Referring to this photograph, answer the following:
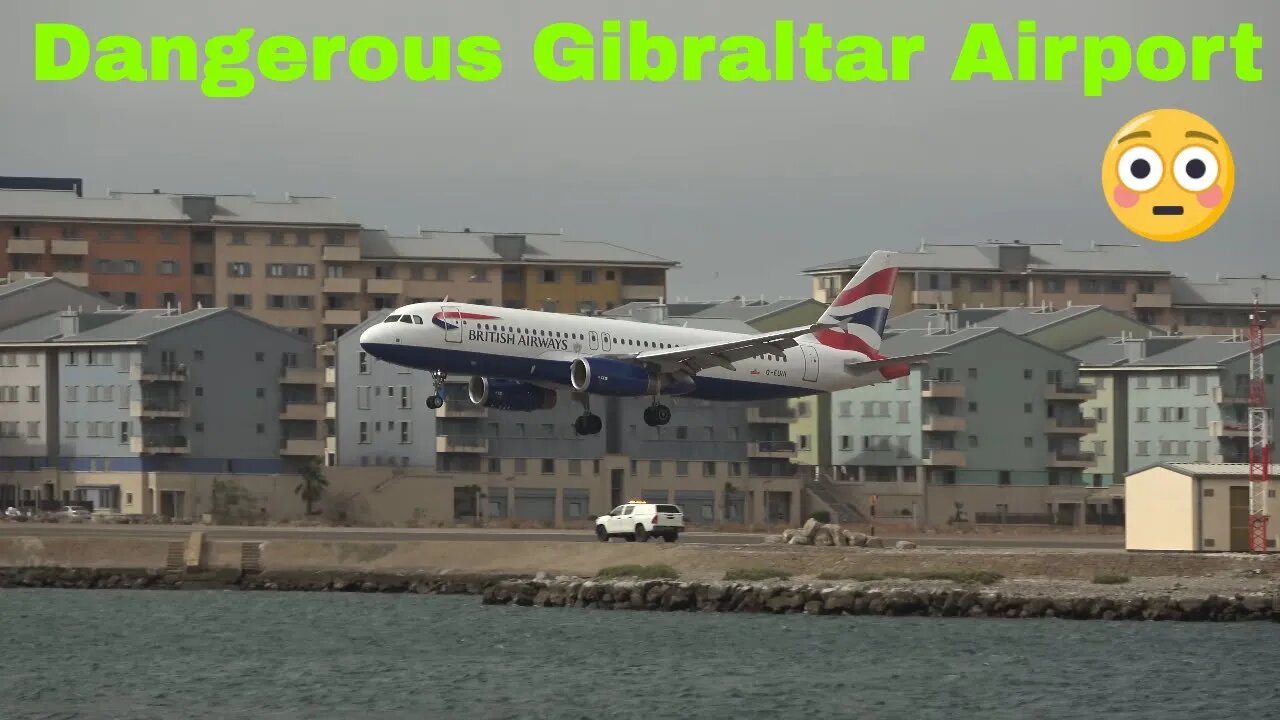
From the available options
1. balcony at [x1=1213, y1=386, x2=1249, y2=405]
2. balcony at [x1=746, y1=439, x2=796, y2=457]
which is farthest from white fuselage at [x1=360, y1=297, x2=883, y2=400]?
balcony at [x1=1213, y1=386, x2=1249, y2=405]

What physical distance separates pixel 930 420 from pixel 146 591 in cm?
8339

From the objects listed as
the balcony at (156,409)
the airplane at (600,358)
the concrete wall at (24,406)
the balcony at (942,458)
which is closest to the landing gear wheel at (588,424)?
the airplane at (600,358)

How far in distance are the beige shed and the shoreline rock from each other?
22.8ft

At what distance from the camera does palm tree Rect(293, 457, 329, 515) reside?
160 m

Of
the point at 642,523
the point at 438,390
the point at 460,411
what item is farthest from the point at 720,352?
the point at 460,411

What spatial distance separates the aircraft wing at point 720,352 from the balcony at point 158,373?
74.0 m

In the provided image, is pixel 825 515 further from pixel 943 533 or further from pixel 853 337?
pixel 853 337

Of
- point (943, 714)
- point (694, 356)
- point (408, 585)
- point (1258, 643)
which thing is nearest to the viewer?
point (943, 714)

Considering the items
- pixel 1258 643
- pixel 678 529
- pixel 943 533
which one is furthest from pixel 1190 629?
pixel 943 533

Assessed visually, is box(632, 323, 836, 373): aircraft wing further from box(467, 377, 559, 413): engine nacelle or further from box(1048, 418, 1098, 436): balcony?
box(1048, 418, 1098, 436): balcony

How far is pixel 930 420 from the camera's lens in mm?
175750

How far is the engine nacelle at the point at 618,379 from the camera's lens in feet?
296

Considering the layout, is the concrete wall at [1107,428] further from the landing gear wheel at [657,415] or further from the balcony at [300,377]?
the landing gear wheel at [657,415]

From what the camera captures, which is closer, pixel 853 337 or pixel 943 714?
pixel 943 714
